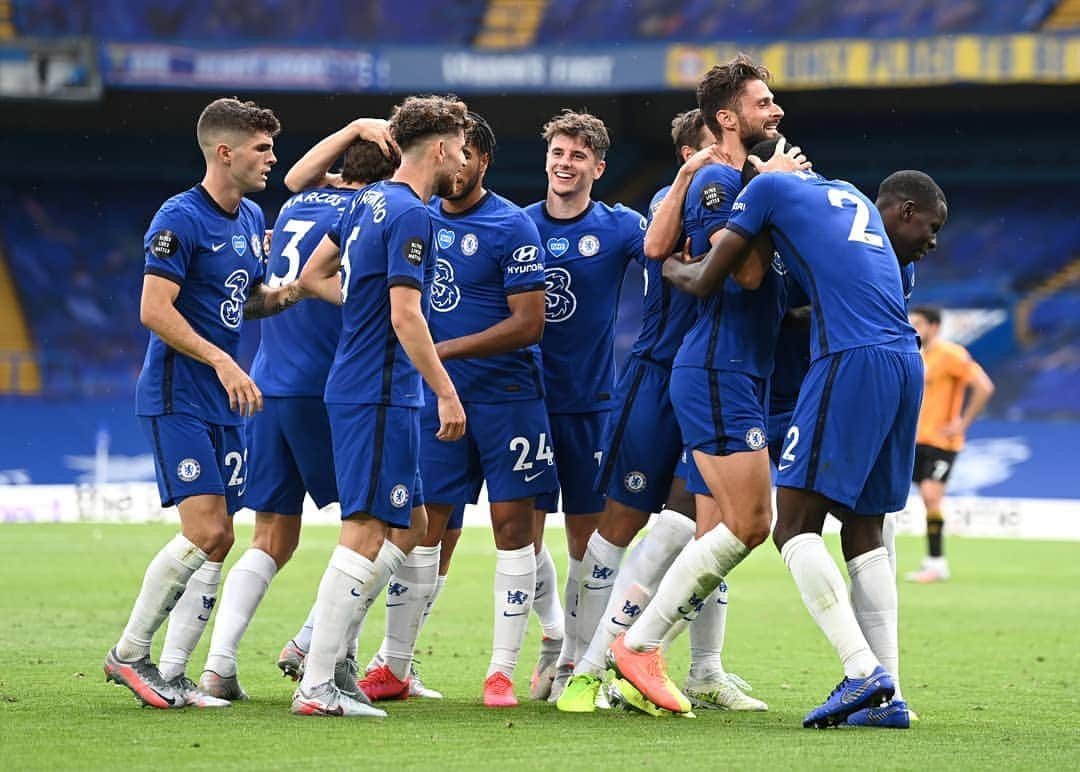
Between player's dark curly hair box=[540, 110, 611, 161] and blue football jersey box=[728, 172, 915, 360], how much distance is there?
130 cm

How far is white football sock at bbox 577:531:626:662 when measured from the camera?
685cm

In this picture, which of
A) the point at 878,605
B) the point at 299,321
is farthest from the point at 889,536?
the point at 299,321

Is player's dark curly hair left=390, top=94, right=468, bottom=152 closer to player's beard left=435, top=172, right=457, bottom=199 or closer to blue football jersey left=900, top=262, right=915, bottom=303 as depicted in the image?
player's beard left=435, top=172, right=457, bottom=199

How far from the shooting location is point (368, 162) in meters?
7.05

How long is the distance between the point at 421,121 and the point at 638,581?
2045 mm

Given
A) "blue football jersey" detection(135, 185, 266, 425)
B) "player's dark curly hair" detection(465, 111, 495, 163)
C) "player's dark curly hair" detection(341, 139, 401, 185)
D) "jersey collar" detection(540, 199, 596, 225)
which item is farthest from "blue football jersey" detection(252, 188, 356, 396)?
"jersey collar" detection(540, 199, 596, 225)

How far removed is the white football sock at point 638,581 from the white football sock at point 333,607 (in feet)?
3.65

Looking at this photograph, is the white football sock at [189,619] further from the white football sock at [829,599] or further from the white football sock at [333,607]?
the white football sock at [829,599]

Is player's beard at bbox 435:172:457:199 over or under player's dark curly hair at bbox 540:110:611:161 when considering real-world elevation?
under

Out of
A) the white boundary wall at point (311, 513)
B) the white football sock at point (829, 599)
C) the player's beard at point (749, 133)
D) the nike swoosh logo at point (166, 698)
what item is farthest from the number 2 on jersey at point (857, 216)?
the white boundary wall at point (311, 513)

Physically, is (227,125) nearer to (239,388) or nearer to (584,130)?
(239,388)

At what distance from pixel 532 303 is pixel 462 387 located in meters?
0.48

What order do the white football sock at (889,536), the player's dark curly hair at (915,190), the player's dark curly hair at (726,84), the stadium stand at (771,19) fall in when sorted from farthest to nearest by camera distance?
the stadium stand at (771,19) → the white football sock at (889,536) → the player's dark curly hair at (726,84) → the player's dark curly hair at (915,190)

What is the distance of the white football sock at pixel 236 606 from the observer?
21.4 feet
